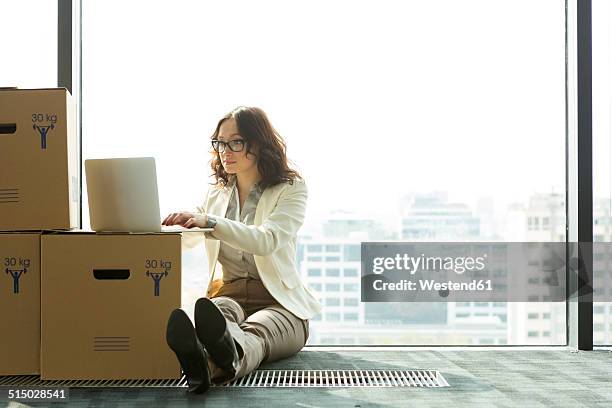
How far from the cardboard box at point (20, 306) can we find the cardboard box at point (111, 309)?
6 cm

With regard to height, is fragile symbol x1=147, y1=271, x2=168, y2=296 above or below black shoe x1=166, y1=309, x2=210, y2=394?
above

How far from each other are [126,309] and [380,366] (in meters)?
0.81

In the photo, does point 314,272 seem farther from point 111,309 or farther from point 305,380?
point 111,309

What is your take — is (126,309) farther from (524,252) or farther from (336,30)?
(524,252)

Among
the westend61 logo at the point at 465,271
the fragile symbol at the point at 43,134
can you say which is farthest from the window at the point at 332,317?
the fragile symbol at the point at 43,134

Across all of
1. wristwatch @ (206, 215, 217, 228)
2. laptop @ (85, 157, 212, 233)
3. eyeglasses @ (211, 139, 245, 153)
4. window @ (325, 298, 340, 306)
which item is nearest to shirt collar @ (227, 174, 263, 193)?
eyeglasses @ (211, 139, 245, 153)

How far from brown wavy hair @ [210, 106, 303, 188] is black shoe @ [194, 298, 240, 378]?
688mm

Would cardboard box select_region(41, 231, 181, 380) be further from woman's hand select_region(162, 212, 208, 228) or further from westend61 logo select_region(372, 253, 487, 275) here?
westend61 logo select_region(372, 253, 487, 275)

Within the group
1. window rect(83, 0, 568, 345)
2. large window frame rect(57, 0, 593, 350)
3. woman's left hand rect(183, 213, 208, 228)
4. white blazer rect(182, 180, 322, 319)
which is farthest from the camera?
window rect(83, 0, 568, 345)

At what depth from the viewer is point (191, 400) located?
198cm

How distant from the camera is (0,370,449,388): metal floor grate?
2.15 m

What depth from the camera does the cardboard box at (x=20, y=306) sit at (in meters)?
2.22

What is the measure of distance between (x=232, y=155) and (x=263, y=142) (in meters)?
0.11

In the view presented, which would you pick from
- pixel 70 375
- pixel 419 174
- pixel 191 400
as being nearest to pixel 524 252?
pixel 419 174
